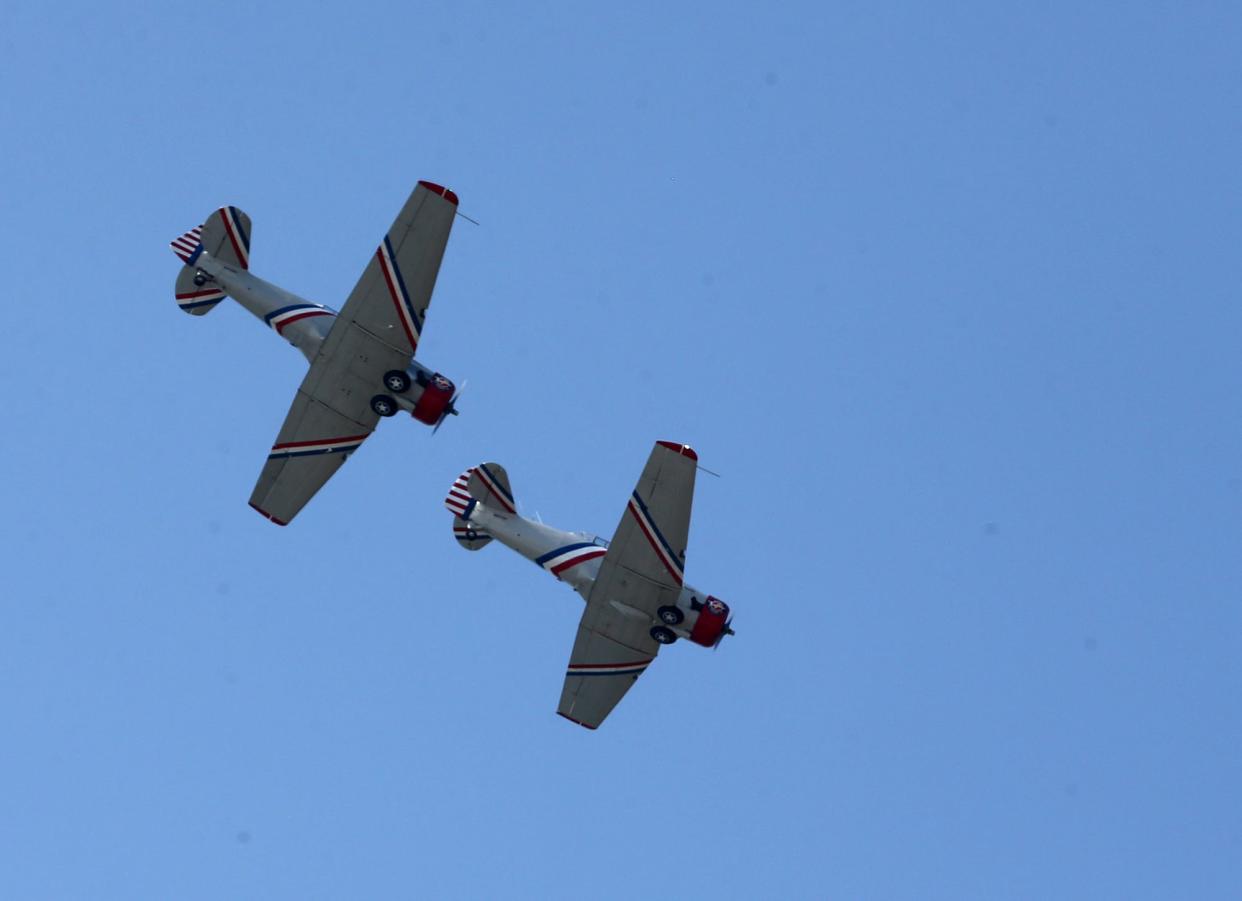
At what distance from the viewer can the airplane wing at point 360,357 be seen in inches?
2199

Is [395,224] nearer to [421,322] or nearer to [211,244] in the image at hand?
[421,322]

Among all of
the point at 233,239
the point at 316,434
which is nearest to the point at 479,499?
the point at 316,434

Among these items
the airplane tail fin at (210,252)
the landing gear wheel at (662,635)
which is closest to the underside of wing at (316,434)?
the airplane tail fin at (210,252)

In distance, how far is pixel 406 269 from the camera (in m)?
56.0

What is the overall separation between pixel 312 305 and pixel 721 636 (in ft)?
56.4

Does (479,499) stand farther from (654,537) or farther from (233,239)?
(233,239)

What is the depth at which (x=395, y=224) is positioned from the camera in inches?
2197

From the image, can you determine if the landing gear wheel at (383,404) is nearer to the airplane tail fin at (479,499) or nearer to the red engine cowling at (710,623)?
the airplane tail fin at (479,499)

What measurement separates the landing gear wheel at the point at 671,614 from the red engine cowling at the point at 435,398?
31.0 ft

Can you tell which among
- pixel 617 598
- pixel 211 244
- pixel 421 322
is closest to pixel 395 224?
pixel 421 322

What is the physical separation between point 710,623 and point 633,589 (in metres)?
2.82

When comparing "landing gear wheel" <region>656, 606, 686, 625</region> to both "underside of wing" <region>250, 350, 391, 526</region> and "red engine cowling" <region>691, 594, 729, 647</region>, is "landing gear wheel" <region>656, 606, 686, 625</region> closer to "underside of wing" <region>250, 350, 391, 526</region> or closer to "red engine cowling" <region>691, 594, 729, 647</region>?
"red engine cowling" <region>691, 594, 729, 647</region>

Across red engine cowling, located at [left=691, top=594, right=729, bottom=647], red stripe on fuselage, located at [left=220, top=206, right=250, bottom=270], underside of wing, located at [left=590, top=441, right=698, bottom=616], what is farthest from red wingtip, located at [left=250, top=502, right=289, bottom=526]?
red engine cowling, located at [left=691, top=594, right=729, bottom=647]

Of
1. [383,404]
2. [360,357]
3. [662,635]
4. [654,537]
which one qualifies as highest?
[360,357]
